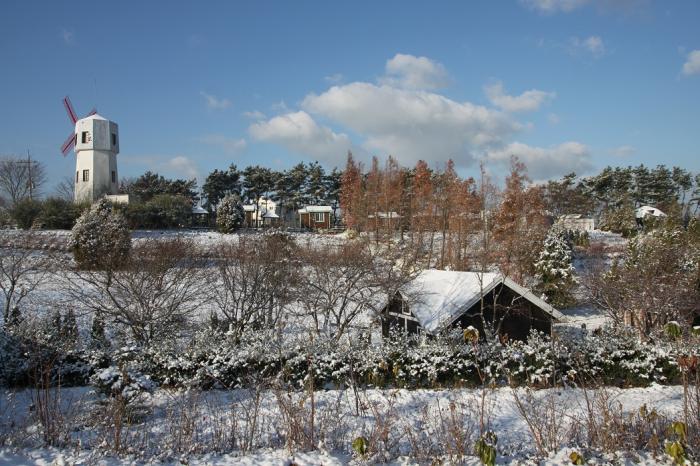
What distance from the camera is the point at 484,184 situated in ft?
97.1

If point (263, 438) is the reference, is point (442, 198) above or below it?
above

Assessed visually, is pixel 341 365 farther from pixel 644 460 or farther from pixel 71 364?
pixel 644 460

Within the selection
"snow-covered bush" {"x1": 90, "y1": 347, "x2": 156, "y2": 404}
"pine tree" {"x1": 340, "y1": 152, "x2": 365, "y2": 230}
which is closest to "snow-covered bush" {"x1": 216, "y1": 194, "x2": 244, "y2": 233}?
"pine tree" {"x1": 340, "y1": 152, "x2": 365, "y2": 230}

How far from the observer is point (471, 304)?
14625mm

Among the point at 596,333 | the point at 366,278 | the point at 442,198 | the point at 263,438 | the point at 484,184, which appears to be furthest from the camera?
the point at 442,198

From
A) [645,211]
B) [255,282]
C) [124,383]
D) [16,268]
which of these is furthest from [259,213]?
[124,383]

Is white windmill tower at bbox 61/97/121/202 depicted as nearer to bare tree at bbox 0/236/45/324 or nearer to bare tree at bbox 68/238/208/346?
bare tree at bbox 0/236/45/324

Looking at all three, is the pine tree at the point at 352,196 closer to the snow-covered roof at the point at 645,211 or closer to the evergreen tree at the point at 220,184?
the evergreen tree at the point at 220,184

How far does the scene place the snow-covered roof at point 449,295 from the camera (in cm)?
1445

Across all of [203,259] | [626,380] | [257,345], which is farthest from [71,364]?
[626,380]

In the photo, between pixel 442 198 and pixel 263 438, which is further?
pixel 442 198

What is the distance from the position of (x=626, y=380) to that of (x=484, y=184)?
1884 centimetres

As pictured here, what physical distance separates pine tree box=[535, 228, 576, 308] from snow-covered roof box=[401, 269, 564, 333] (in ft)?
31.9

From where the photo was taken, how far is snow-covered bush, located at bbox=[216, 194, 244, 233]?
3525 cm
